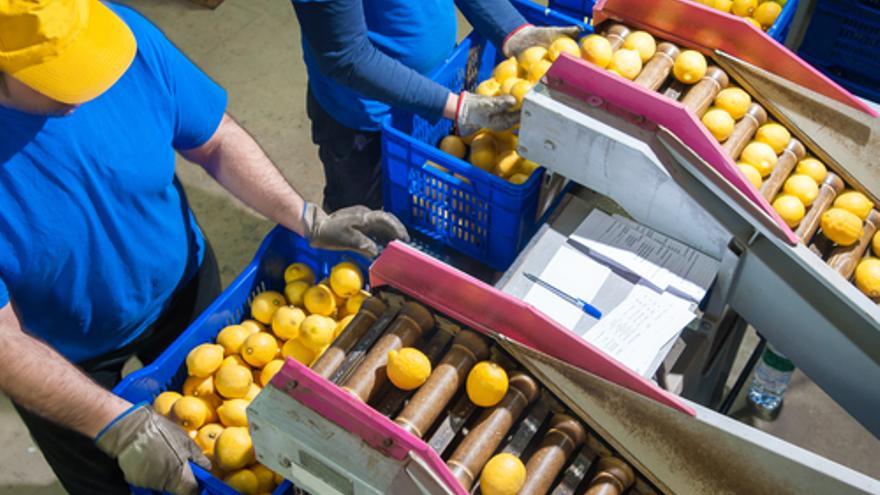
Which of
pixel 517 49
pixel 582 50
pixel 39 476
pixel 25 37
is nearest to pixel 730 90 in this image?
pixel 582 50

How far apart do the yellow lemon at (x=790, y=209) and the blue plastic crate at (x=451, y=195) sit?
0.70 metres

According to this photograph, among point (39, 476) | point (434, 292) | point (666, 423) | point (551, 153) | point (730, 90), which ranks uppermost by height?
point (730, 90)

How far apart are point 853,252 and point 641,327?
0.71 m

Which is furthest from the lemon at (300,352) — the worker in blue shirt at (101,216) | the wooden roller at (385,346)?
the wooden roller at (385,346)

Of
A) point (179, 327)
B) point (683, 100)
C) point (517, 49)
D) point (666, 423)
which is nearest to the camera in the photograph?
point (666, 423)

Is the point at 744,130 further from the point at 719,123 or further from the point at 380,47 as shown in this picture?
the point at 380,47

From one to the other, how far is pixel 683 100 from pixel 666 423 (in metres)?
1.11

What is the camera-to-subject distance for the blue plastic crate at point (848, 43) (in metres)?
3.31

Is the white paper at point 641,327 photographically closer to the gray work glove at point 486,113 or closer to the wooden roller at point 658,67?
the wooden roller at point 658,67

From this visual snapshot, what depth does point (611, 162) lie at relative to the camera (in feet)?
7.63

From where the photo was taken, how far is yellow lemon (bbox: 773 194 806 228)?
2.29 m

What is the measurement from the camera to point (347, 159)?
3.20 metres

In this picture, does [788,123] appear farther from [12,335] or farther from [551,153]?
[12,335]

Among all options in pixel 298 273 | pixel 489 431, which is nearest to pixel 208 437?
pixel 298 273
